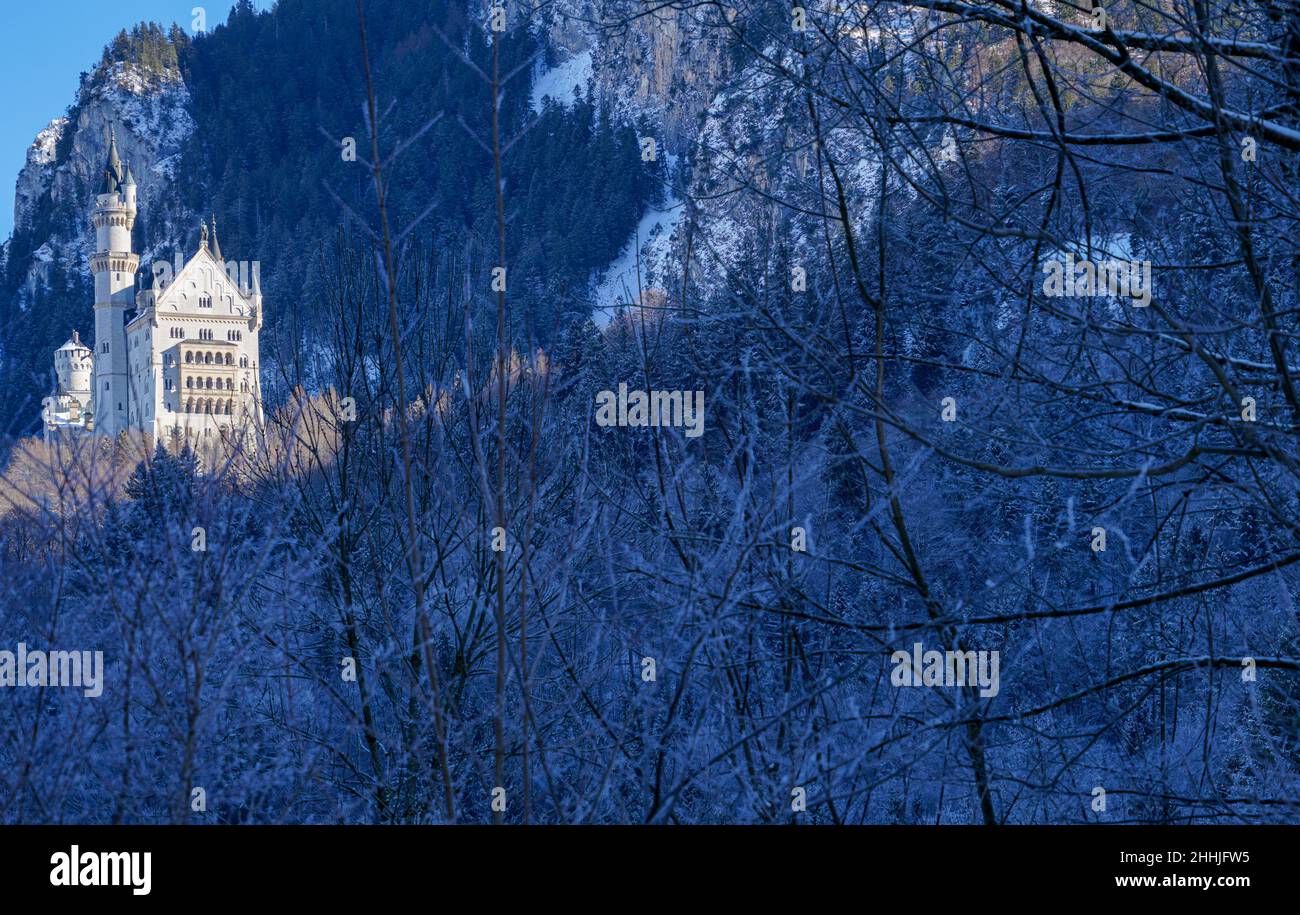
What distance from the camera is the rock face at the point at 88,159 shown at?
10.8 m

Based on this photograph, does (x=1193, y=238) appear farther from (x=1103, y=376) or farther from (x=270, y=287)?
(x=270, y=287)

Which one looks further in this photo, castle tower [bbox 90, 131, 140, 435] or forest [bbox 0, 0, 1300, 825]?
castle tower [bbox 90, 131, 140, 435]

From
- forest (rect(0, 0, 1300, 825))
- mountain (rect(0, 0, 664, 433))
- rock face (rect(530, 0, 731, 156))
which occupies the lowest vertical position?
forest (rect(0, 0, 1300, 825))

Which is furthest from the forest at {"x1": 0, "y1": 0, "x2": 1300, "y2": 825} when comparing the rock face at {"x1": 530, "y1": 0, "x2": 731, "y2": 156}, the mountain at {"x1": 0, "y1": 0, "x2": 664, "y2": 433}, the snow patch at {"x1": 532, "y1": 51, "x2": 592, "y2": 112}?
the snow patch at {"x1": 532, "y1": 51, "x2": 592, "y2": 112}

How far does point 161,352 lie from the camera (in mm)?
14930

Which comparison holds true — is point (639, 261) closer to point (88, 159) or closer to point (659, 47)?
point (659, 47)

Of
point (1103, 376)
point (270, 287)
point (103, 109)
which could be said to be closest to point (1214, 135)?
point (1103, 376)

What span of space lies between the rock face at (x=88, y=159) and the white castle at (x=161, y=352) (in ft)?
1.72

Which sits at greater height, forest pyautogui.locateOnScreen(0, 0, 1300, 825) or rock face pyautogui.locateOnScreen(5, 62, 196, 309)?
rock face pyautogui.locateOnScreen(5, 62, 196, 309)

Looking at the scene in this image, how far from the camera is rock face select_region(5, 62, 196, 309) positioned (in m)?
10.8

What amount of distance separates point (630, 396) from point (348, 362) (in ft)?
12.7

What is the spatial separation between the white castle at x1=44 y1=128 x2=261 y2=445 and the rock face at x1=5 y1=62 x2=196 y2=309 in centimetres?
52

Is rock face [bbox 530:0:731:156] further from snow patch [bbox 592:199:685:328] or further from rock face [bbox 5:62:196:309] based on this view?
rock face [bbox 5:62:196:309]

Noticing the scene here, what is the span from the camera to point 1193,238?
12.9ft
